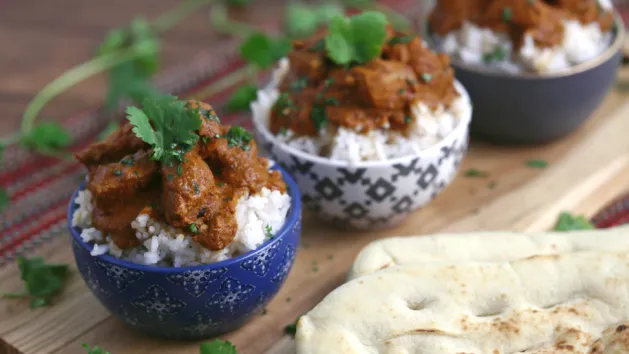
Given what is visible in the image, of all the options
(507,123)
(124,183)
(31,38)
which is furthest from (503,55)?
(31,38)

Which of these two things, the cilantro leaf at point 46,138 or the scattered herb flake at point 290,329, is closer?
the scattered herb flake at point 290,329

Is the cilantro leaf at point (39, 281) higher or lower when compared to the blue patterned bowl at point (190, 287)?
lower

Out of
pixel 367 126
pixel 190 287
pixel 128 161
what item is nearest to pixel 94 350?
pixel 190 287

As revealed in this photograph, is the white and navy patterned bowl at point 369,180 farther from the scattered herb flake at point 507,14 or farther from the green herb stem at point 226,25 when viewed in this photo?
the green herb stem at point 226,25

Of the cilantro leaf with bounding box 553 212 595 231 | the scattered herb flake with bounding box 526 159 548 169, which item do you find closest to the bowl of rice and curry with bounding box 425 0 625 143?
the scattered herb flake with bounding box 526 159 548 169

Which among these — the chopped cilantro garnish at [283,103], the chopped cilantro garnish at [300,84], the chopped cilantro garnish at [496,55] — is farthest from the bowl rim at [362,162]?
→ the chopped cilantro garnish at [496,55]

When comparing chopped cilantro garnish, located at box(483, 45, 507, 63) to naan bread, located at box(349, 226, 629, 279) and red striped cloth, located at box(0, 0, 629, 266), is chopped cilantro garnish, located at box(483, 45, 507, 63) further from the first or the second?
red striped cloth, located at box(0, 0, 629, 266)

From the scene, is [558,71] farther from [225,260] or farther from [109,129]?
[109,129]
